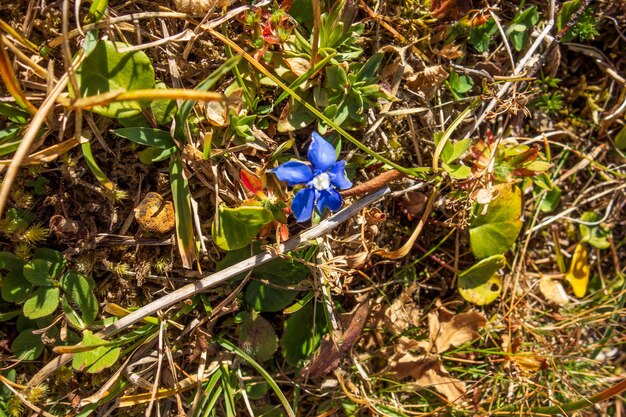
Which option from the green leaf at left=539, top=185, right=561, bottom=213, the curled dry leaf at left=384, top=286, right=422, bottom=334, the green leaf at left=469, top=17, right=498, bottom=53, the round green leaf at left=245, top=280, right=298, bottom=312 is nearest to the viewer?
the round green leaf at left=245, top=280, right=298, bottom=312

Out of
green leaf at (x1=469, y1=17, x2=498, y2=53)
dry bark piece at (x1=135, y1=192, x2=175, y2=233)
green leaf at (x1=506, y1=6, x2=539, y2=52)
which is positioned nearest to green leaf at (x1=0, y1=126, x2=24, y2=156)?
dry bark piece at (x1=135, y1=192, x2=175, y2=233)

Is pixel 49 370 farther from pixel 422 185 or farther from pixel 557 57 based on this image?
pixel 557 57

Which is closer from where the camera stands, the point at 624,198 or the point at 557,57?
the point at 557,57

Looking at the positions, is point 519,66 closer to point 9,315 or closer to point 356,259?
point 356,259

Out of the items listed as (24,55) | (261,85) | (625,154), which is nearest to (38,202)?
(24,55)

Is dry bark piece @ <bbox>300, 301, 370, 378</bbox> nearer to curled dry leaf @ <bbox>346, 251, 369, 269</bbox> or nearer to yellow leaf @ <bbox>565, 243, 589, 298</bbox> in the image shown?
curled dry leaf @ <bbox>346, 251, 369, 269</bbox>
